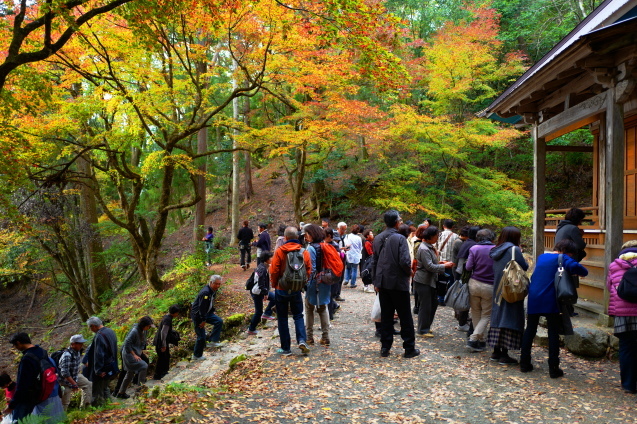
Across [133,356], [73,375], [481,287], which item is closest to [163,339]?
[133,356]

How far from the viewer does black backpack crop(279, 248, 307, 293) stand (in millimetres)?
5883

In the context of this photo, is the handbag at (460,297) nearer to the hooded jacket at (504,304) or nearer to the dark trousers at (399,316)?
the hooded jacket at (504,304)

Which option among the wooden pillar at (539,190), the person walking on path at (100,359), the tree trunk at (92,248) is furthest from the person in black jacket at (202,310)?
the tree trunk at (92,248)

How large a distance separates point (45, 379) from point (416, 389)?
16.1 feet

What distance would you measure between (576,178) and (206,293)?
68.2 feet

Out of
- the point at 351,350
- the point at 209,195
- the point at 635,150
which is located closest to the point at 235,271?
the point at 351,350

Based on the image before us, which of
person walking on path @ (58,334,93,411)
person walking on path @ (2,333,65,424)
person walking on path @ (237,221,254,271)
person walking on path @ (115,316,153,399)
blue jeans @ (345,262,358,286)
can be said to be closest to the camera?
person walking on path @ (2,333,65,424)

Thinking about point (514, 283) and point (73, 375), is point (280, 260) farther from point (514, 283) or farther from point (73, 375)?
point (73, 375)

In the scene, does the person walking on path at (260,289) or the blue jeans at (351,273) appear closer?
the person walking on path at (260,289)

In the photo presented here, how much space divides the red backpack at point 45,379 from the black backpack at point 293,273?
332cm

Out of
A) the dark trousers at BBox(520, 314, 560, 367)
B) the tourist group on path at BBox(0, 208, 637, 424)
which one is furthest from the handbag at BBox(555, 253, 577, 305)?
the dark trousers at BBox(520, 314, 560, 367)

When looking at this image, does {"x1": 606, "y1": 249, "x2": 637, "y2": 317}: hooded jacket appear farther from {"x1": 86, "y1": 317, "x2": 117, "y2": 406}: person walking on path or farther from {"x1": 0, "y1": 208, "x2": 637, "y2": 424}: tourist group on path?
{"x1": 86, "y1": 317, "x2": 117, "y2": 406}: person walking on path

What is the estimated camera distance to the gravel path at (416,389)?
423cm

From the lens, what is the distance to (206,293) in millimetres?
8016
